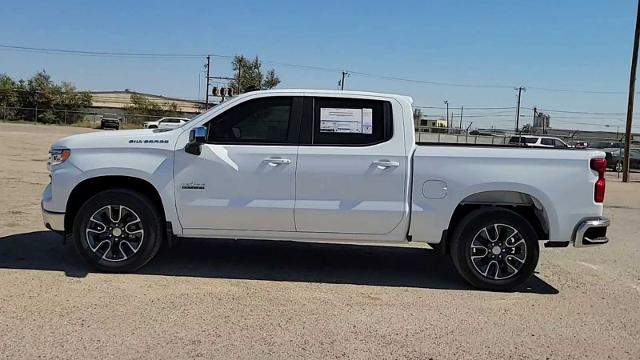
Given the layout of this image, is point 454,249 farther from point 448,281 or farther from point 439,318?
point 439,318

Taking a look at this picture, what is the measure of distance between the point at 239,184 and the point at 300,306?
4.77ft

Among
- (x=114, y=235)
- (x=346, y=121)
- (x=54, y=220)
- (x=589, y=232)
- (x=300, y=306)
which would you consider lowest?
(x=300, y=306)

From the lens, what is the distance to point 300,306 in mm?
5426

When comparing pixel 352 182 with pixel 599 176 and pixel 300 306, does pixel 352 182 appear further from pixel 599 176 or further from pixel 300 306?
pixel 599 176

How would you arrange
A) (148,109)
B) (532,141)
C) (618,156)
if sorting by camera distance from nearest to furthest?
(532,141), (618,156), (148,109)

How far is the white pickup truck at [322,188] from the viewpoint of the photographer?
20.0ft

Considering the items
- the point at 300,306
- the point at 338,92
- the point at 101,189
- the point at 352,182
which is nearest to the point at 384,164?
the point at 352,182

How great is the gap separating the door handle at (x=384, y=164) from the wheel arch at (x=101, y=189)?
225 centimetres

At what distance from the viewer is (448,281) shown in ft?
21.5

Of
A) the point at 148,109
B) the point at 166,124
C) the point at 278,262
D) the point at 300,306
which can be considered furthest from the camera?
the point at 148,109

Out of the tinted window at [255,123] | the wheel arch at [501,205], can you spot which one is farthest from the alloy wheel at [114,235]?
the wheel arch at [501,205]

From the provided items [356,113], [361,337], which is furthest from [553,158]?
[361,337]

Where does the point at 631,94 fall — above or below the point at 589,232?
above

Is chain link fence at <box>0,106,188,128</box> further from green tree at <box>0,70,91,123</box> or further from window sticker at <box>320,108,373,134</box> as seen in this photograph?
window sticker at <box>320,108,373,134</box>
